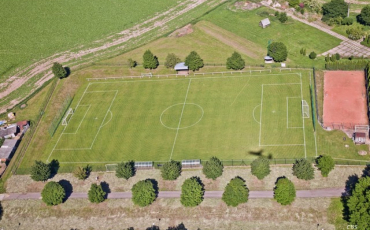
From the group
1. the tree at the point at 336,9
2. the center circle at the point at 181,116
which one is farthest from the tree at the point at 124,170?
the tree at the point at 336,9

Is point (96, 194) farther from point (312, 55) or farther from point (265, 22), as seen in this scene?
point (265, 22)

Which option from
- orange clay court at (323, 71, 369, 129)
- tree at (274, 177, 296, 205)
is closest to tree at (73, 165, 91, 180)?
tree at (274, 177, 296, 205)

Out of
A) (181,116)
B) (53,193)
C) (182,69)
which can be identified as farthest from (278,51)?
(53,193)

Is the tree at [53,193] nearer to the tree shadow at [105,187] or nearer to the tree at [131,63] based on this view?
the tree shadow at [105,187]

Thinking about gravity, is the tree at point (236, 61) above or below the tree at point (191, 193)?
above

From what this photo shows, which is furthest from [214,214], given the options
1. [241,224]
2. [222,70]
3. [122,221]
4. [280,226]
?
[222,70]

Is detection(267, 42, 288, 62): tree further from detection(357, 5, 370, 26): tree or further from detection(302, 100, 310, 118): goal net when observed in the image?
detection(357, 5, 370, 26): tree

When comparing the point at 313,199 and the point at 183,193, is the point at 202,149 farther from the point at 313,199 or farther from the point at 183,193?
the point at 313,199

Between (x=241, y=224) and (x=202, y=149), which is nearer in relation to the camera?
(x=241, y=224)
